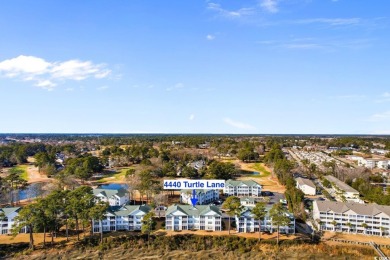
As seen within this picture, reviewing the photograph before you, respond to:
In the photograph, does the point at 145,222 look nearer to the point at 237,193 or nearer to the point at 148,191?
the point at 148,191

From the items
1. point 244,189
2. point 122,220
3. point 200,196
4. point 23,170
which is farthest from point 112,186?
point 23,170

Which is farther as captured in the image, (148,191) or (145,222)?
(148,191)

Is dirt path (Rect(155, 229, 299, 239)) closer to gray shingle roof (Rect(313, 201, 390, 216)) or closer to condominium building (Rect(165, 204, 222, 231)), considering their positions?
condominium building (Rect(165, 204, 222, 231))

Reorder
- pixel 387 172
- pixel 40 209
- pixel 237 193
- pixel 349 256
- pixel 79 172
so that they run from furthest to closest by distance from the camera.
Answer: pixel 387 172 < pixel 79 172 < pixel 237 193 < pixel 40 209 < pixel 349 256

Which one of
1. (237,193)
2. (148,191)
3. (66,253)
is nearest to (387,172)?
(237,193)

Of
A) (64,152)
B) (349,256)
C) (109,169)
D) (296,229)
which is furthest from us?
(64,152)

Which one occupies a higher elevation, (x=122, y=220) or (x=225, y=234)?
(x=122, y=220)

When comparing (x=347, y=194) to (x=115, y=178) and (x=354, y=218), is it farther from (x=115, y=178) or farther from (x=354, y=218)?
(x=115, y=178)

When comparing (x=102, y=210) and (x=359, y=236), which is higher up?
(x=102, y=210)
